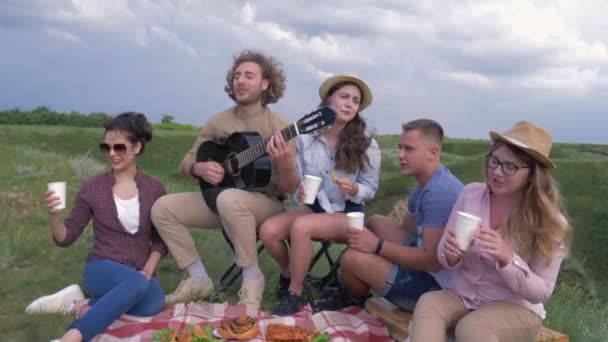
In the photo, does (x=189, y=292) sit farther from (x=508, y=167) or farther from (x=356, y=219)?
(x=508, y=167)

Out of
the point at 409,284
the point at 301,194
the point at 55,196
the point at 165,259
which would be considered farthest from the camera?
the point at 165,259

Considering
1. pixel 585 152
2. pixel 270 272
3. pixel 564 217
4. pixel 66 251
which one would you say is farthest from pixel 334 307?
pixel 585 152

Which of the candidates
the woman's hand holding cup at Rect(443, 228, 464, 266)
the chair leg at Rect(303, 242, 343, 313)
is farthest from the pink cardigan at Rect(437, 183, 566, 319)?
the chair leg at Rect(303, 242, 343, 313)

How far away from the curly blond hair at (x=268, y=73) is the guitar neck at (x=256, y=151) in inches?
24.4

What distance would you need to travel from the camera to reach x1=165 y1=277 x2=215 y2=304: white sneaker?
4.50 meters

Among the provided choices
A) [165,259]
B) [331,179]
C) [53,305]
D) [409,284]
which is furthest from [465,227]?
[165,259]

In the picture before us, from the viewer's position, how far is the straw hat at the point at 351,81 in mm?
4301

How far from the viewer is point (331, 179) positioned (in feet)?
14.2

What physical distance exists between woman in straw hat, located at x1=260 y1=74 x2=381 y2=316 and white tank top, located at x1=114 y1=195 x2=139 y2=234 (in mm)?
997

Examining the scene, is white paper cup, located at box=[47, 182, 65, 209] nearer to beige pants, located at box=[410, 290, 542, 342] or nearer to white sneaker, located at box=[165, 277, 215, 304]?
white sneaker, located at box=[165, 277, 215, 304]

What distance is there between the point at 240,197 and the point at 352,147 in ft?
3.24

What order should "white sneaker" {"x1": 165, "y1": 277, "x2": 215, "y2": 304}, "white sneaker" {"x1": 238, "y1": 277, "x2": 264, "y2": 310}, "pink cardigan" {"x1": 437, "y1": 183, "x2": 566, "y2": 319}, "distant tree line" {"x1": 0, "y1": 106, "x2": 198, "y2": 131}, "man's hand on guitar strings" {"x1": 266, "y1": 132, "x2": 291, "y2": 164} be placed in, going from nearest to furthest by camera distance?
"pink cardigan" {"x1": 437, "y1": 183, "x2": 566, "y2": 319}
"man's hand on guitar strings" {"x1": 266, "y1": 132, "x2": 291, "y2": 164}
"white sneaker" {"x1": 238, "y1": 277, "x2": 264, "y2": 310}
"white sneaker" {"x1": 165, "y1": 277, "x2": 215, "y2": 304}
"distant tree line" {"x1": 0, "y1": 106, "x2": 198, "y2": 131}

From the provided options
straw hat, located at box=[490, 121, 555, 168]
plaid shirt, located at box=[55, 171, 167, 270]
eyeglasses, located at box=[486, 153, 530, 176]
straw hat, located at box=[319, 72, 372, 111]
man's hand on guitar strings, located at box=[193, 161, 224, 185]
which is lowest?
plaid shirt, located at box=[55, 171, 167, 270]

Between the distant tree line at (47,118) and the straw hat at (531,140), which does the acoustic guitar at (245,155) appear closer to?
the straw hat at (531,140)
